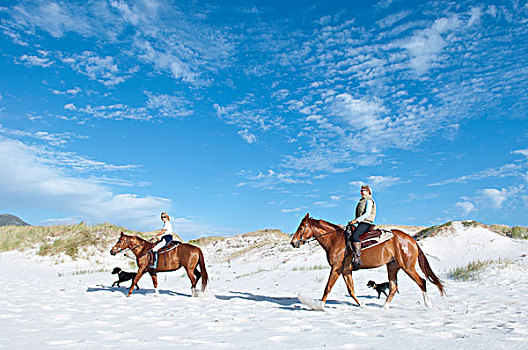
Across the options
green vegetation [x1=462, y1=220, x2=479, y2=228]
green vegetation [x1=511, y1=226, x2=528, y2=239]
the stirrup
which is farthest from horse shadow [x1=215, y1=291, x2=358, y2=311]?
green vegetation [x1=511, y1=226, x2=528, y2=239]

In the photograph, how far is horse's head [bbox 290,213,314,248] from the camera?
31.5 feet

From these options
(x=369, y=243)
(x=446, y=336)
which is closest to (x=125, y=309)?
(x=369, y=243)

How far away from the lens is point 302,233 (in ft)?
31.7

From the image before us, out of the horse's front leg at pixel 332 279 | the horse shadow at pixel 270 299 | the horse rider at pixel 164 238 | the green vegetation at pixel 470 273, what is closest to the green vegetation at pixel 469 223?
the green vegetation at pixel 470 273

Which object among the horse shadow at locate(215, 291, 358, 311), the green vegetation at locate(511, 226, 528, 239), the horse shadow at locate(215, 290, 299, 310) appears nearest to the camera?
the horse shadow at locate(215, 291, 358, 311)

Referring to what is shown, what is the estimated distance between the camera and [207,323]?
23.9 feet

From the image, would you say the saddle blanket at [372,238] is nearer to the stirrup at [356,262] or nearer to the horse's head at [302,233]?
the stirrup at [356,262]

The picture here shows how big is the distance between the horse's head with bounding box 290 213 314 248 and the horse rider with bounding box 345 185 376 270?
1039 mm

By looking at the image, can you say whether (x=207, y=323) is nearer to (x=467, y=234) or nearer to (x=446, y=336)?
(x=446, y=336)

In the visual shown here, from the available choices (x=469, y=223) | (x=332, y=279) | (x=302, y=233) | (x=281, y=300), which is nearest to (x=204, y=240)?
(x=469, y=223)

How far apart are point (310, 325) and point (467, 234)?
1886 centimetres

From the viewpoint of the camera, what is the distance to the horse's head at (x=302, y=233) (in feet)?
31.5

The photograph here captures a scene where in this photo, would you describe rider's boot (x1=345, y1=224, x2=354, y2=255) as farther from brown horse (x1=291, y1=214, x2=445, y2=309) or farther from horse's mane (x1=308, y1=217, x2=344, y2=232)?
horse's mane (x1=308, y1=217, x2=344, y2=232)

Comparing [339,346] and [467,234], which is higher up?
[467,234]
